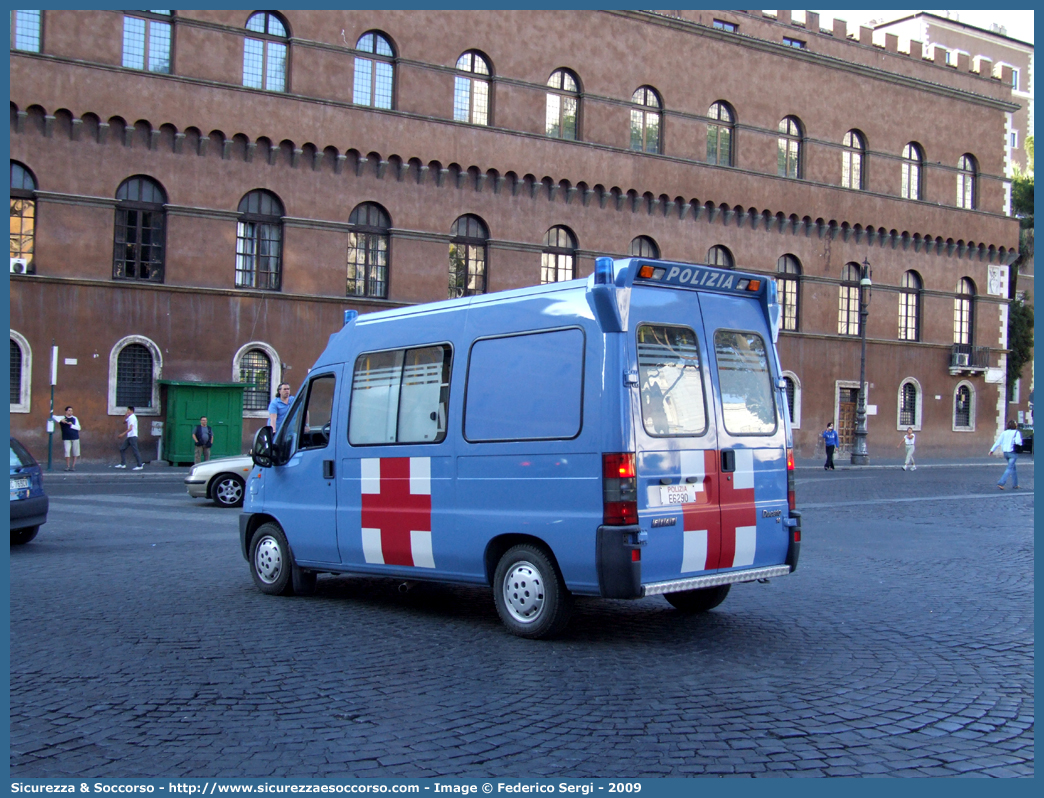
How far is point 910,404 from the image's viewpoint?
44188mm

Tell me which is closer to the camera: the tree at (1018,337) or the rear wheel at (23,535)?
the rear wheel at (23,535)

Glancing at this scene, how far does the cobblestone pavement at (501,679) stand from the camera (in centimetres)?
477

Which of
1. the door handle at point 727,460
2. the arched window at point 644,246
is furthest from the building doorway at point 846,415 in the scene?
the door handle at point 727,460

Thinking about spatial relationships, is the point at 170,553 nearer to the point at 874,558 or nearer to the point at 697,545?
the point at 697,545

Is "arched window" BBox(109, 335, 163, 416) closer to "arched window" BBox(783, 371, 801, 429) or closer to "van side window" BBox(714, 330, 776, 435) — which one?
"arched window" BBox(783, 371, 801, 429)

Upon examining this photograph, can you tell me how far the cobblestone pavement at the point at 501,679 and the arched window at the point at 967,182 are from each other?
39097 mm

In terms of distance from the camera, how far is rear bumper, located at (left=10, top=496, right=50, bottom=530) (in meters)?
12.4

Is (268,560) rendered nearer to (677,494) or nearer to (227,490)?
(677,494)

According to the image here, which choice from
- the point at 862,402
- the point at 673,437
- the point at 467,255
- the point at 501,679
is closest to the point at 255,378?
the point at 467,255

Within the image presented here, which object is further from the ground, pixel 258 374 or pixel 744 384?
pixel 258 374

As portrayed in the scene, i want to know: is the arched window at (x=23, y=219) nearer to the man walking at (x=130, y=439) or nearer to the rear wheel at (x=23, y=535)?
the man walking at (x=130, y=439)

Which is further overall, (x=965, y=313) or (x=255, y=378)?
(x=965, y=313)

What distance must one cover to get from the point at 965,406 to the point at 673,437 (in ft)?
141

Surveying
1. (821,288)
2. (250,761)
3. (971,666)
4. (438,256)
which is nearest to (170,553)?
(250,761)
